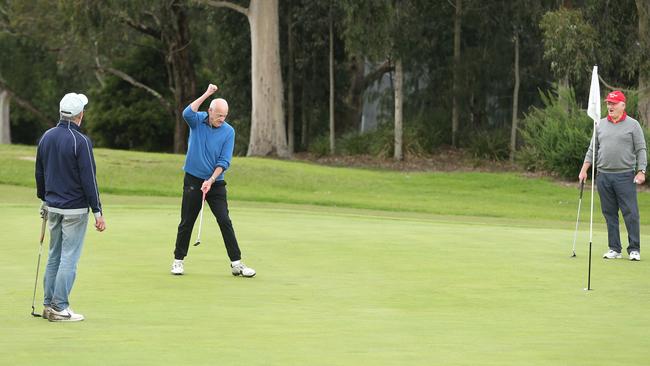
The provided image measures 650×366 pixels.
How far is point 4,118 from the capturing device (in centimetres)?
6938

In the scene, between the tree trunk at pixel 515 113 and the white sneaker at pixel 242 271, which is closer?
the white sneaker at pixel 242 271

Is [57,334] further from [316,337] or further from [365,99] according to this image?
[365,99]

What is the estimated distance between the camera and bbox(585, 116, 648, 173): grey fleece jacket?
15.2 metres

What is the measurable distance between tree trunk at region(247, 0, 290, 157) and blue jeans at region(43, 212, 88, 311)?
108 ft

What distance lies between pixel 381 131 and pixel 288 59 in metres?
6.69

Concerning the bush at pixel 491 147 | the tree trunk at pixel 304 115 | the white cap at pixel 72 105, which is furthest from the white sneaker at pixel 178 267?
the tree trunk at pixel 304 115

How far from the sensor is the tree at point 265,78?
139 ft

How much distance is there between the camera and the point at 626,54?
3409 cm

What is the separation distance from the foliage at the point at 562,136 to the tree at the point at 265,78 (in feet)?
39.6

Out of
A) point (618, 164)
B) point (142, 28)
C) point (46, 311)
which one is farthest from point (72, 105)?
point (142, 28)

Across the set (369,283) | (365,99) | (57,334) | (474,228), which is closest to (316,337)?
(57,334)

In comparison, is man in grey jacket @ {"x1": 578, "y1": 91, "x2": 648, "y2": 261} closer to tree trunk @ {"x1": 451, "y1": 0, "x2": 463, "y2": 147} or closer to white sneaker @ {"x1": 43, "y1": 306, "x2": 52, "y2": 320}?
white sneaker @ {"x1": 43, "y1": 306, "x2": 52, "y2": 320}

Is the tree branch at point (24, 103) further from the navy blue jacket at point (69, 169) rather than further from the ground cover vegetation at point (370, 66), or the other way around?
the navy blue jacket at point (69, 169)

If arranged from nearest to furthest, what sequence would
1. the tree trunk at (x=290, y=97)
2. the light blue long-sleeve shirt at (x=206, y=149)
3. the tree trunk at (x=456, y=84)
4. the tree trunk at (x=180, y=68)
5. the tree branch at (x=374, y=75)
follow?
the light blue long-sleeve shirt at (x=206, y=149) < the tree trunk at (x=456, y=84) < the tree trunk at (x=290, y=97) < the tree branch at (x=374, y=75) < the tree trunk at (x=180, y=68)
